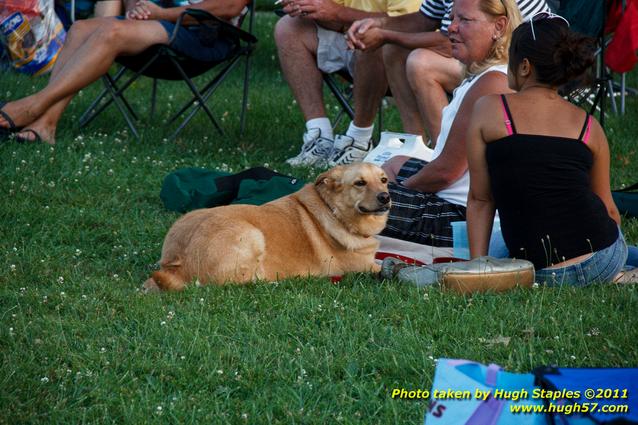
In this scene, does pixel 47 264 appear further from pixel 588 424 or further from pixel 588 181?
pixel 588 424

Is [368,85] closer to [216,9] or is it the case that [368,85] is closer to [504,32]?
[216,9]

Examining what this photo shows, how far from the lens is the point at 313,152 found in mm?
6980

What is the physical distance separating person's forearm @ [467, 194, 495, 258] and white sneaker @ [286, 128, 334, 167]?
2730mm

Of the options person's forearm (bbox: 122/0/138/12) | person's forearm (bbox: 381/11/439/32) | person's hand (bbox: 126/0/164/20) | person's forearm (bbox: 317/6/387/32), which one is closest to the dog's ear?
person's forearm (bbox: 381/11/439/32)

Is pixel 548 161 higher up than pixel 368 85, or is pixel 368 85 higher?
pixel 548 161

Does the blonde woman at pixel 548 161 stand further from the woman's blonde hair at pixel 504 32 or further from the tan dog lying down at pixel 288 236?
the tan dog lying down at pixel 288 236

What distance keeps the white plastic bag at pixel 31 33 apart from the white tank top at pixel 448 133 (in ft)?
20.1

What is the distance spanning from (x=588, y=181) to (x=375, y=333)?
46.4 inches

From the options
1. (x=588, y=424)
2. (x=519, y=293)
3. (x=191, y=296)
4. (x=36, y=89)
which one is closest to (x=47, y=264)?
(x=191, y=296)

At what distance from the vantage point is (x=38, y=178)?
621 cm

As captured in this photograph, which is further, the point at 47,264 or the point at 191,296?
the point at 47,264

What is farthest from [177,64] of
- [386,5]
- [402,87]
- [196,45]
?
[402,87]

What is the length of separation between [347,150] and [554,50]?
124 inches

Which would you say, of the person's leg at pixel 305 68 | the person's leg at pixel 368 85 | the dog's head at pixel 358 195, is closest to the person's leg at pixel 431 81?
the person's leg at pixel 368 85
